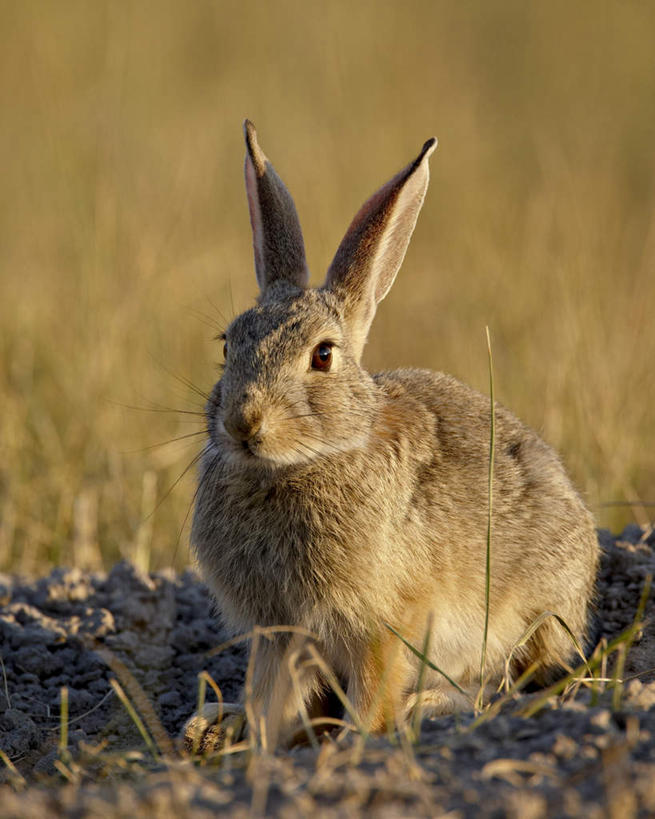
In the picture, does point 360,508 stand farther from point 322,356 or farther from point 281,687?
point 281,687

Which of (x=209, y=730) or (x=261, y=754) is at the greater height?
(x=261, y=754)

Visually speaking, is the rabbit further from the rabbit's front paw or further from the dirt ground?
the dirt ground

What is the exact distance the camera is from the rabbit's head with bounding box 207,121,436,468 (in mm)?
3764

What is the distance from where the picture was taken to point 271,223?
4.49 m

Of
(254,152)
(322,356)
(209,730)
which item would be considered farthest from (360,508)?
(254,152)

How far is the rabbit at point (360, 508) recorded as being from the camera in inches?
153

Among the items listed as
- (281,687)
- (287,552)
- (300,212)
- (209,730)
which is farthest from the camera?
(300,212)

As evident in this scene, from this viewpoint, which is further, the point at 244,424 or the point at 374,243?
the point at 374,243

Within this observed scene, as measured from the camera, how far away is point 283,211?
4.48 metres

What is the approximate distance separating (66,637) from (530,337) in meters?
3.74

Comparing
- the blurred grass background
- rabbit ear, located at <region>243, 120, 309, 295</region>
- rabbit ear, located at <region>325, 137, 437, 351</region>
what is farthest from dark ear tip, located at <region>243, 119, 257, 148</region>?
the blurred grass background

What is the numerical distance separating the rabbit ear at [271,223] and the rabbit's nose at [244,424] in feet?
3.28

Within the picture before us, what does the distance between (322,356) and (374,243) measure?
0.56 meters

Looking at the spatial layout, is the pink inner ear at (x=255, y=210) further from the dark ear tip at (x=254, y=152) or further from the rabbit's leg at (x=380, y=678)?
the rabbit's leg at (x=380, y=678)
